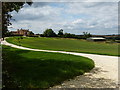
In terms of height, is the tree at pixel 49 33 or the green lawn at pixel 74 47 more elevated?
the tree at pixel 49 33

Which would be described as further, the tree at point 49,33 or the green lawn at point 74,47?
the tree at point 49,33

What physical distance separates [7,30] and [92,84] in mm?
4271

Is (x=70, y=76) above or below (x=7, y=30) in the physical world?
below

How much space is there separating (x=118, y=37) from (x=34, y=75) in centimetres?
6068

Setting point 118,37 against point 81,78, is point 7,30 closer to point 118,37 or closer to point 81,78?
point 81,78

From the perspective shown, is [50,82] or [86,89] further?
[50,82]

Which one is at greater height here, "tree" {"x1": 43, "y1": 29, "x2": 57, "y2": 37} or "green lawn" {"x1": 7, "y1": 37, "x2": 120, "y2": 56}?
"tree" {"x1": 43, "y1": 29, "x2": 57, "y2": 37}

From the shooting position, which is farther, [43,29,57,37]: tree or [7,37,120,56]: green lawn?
[43,29,57,37]: tree

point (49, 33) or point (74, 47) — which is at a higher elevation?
point (49, 33)

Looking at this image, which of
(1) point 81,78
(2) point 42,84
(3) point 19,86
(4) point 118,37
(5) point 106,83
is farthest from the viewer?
(4) point 118,37

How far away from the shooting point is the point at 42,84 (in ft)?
22.2

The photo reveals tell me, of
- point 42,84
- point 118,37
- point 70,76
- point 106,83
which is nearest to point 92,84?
point 106,83

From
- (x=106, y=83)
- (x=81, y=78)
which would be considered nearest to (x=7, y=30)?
(x=81, y=78)

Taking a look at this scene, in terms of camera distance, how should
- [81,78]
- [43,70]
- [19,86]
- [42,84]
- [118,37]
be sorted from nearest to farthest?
1. [19,86]
2. [42,84]
3. [81,78]
4. [43,70]
5. [118,37]
